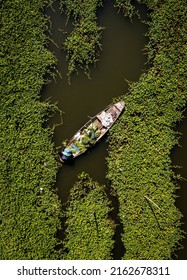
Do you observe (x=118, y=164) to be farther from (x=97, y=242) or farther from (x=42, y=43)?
(x=42, y=43)

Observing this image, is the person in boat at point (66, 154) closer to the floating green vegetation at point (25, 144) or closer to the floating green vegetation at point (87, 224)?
the floating green vegetation at point (25, 144)

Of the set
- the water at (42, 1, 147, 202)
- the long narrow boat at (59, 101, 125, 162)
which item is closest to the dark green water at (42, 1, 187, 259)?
the water at (42, 1, 147, 202)

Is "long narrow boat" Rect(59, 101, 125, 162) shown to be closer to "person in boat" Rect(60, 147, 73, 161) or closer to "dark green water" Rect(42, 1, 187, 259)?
"person in boat" Rect(60, 147, 73, 161)

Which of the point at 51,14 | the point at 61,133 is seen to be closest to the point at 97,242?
the point at 61,133

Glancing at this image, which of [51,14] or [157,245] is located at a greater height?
[51,14]

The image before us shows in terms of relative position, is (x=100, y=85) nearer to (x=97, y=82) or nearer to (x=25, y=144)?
(x=97, y=82)

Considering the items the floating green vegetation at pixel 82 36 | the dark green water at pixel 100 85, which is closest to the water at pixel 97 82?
the dark green water at pixel 100 85

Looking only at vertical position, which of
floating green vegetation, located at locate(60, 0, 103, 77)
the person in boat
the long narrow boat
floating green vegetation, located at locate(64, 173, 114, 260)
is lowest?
floating green vegetation, located at locate(64, 173, 114, 260)
